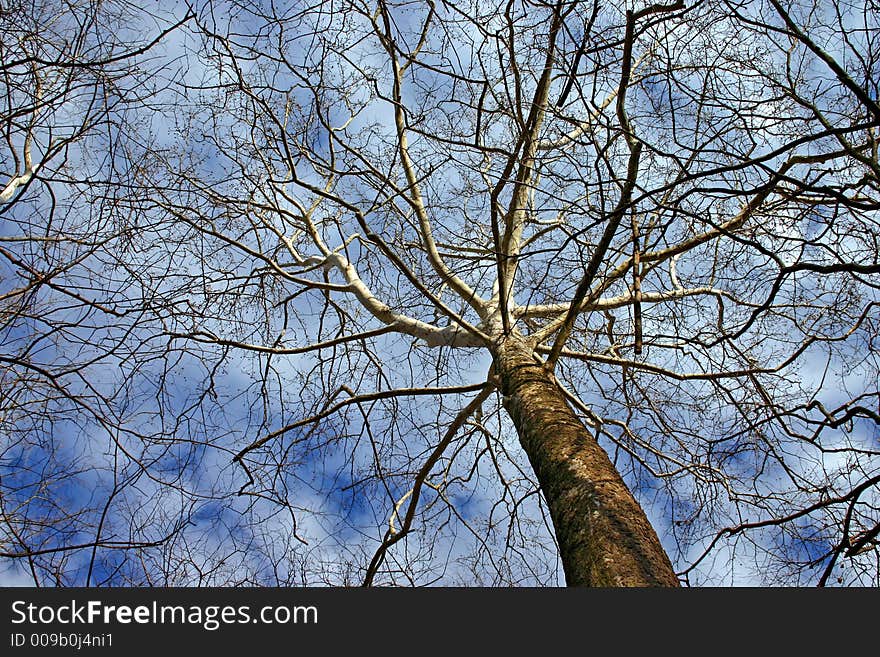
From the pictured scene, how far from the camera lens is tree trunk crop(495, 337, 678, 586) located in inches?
88.7

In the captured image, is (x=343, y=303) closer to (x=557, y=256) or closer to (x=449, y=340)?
(x=449, y=340)

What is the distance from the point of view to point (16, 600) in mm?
2598

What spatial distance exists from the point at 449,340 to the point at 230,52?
255 cm

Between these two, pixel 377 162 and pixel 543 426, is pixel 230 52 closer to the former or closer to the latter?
pixel 377 162

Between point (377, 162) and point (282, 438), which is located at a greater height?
point (377, 162)

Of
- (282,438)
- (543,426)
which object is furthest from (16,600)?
(543,426)

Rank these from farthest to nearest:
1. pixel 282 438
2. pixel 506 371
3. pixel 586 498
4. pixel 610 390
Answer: pixel 610 390 → pixel 282 438 → pixel 506 371 → pixel 586 498

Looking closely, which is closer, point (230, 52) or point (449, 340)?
point (230, 52)

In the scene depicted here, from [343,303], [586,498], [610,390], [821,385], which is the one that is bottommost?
[586,498]

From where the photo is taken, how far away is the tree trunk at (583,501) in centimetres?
225

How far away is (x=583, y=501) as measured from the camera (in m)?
2.58

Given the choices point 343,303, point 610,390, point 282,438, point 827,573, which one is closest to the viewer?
point 827,573

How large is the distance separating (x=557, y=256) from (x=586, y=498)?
1.18 meters

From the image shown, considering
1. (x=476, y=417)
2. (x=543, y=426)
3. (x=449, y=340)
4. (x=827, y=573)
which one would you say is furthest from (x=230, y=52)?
(x=827, y=573)
